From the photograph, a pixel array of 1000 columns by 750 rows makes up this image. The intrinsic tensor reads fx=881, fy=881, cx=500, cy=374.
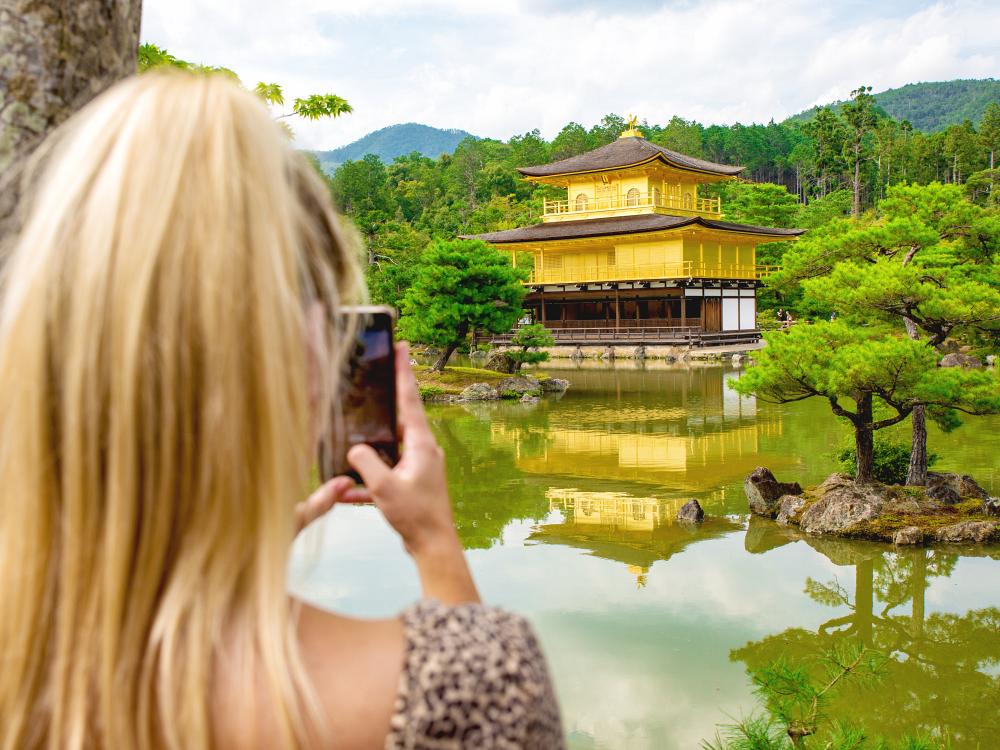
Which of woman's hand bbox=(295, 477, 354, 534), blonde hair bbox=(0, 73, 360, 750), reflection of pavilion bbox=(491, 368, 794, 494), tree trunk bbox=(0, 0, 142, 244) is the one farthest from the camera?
reflection of pavilion bbox=(491, 368, 794, 494)

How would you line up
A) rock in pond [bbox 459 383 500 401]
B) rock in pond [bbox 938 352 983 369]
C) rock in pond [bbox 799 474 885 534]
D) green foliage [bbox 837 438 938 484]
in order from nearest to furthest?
rock in pond [bbox 799 474 885 534] → green foliage [bbox 837 438 938 484] → rock in pond [bbox 459 383 500 401] → rock in pond [bbox 938 352 983 369]

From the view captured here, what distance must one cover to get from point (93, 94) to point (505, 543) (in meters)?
5.38

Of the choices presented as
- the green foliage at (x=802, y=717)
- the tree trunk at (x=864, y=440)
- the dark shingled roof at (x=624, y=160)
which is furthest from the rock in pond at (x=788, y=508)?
the dark shingled roof at (x=624, y=160)

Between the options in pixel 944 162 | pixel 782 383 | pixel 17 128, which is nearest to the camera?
pixel 17 128

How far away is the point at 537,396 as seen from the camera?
45.5 ft

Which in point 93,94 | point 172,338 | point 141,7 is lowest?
point 172,338

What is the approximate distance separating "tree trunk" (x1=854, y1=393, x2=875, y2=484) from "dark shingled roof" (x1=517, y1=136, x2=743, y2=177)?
53.6ft

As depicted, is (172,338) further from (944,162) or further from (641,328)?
(944,162)

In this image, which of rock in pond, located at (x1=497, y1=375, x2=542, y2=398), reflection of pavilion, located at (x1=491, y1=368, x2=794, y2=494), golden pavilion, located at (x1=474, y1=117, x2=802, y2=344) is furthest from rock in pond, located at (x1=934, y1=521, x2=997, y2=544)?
golden pavilion, located at (x1=474, y1=117, x2=802, y2=344)

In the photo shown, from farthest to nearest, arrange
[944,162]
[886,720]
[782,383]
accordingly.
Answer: [944,162] → [782,383] → [886,720]

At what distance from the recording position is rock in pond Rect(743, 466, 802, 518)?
6.68 m

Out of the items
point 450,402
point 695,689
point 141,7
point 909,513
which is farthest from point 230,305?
point 450,402

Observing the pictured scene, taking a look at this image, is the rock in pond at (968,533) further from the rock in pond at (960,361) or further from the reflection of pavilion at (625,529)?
the rock in pond at (960,361)

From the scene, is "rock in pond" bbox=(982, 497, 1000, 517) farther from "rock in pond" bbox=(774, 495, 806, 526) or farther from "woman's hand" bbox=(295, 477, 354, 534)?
"woman's hand" bbox=(295, 477, 354, 534)
